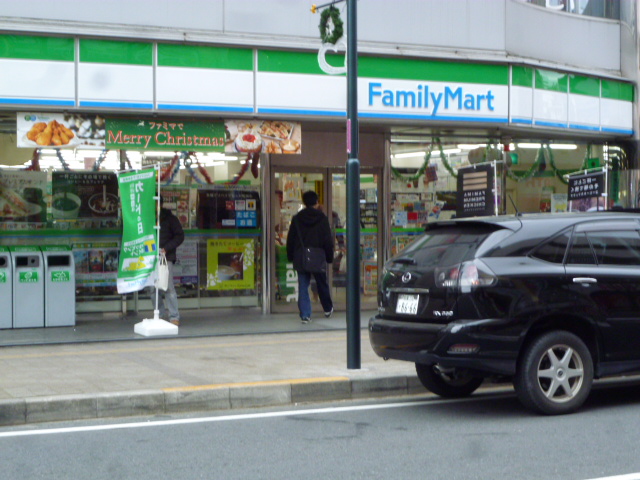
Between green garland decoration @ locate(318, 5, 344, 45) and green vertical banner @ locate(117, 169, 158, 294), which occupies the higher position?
green garland decoration @ locate(318, 5, 344, 45)

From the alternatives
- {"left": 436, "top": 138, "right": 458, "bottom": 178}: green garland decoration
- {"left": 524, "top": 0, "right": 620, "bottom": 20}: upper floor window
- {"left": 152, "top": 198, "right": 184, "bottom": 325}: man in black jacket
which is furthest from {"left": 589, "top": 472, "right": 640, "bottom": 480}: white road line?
{"left": 524, "top": 0, "right": 620, "bottom": 20}: upper floor window

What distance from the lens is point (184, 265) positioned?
1456 cm

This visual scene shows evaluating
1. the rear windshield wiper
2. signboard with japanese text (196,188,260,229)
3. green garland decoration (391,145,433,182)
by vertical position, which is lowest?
the rear windshield wiper

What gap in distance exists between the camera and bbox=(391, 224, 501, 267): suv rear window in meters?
7.80

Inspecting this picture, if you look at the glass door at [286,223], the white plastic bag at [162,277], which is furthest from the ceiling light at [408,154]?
the white plastic bag at [162,277]

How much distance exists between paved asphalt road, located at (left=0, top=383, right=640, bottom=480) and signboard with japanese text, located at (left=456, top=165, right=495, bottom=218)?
165 inches

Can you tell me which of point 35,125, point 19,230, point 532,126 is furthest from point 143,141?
point 532,126

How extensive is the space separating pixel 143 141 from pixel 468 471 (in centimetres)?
778

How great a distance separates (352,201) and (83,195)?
6.05 meters

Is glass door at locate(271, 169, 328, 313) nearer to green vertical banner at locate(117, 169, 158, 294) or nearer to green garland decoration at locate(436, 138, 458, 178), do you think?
green garland decoration at locate(436, 138, 458, 178)

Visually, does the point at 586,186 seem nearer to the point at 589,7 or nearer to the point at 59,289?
the point at 589,7

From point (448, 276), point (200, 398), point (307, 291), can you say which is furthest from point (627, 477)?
point (307, 291)

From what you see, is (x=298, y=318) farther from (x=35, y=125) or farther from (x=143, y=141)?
(x=35, y=125)

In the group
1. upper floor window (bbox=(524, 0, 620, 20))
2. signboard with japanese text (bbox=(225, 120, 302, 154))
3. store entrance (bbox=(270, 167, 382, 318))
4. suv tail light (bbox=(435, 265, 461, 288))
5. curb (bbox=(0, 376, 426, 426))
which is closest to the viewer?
suv tail light (bbox=(435, 265, 461, 288))
